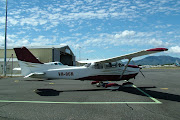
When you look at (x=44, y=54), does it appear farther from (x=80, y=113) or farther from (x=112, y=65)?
(x=80, y=113)

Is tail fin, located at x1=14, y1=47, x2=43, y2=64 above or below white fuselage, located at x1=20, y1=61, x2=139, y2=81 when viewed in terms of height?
above

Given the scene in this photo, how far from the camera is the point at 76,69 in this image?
1070cm

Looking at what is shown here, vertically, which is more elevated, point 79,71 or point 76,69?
point 76,69

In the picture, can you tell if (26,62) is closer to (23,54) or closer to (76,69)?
(23,54)

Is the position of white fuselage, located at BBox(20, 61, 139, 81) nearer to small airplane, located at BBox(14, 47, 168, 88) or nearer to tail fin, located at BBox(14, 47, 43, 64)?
small airplane, located at BBox(14, 47, 168, 88)

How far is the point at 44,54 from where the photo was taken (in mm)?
35375

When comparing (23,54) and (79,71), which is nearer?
(23,54)

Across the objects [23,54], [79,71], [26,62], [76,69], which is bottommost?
[79,71]

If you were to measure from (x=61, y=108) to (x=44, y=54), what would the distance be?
30.9 metres

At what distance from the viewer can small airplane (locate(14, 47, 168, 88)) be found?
1006 centimetres

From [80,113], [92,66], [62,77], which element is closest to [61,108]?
[80,113]

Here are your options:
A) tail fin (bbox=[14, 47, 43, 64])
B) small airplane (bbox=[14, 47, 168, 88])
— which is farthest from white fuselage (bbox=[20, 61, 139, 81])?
tail fin (bbox=[14, 47, 43, 64])

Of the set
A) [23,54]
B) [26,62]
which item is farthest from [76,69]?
[23,54]

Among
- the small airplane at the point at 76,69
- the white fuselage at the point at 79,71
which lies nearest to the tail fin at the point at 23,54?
the small airplane at the point at 76,69
